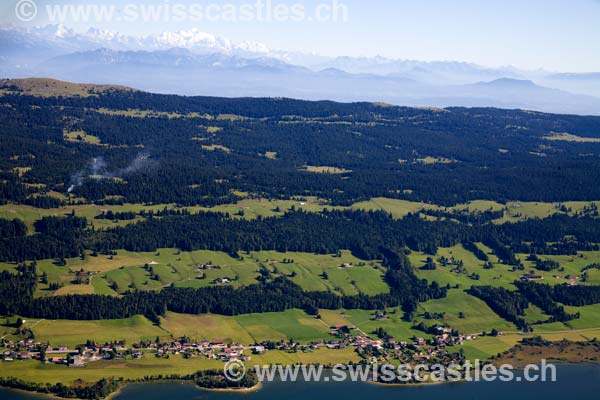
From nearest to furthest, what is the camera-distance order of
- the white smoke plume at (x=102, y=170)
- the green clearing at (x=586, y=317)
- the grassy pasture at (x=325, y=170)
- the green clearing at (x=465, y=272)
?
the green clearing at (x=586, y=317) → the green clearing at (x=465, y=272) → the white smoke plume at (x=102, y=170) → the grassy pasture at (x=325, y=170)

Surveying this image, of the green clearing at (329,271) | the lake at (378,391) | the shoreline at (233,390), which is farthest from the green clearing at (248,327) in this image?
the lake at (378,391)

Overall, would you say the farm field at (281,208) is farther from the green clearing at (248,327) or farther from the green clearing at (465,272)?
the green clearing at (248,327)

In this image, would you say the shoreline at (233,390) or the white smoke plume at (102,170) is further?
the white smoke plume at (102,170)

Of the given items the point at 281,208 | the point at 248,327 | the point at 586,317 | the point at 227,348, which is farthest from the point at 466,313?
the point at 281,208

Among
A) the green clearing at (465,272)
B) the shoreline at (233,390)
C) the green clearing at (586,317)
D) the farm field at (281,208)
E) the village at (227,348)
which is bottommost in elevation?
the shoreline at (233,390)

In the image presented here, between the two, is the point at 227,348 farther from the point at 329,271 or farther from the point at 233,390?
the point at 329,271

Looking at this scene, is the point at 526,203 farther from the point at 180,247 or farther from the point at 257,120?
the point at 257,120

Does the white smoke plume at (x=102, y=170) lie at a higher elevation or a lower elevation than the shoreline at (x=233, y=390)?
higher

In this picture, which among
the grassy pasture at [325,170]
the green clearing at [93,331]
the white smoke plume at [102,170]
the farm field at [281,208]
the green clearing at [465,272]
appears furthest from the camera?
the grassy pasture at [325,170]
